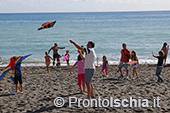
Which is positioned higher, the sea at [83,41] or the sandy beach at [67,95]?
the sea at [83,41]

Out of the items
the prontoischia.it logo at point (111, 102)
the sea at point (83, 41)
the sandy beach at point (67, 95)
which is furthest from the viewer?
the sea at point (83, 41)

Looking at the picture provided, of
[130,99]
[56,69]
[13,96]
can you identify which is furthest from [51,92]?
[56,69]

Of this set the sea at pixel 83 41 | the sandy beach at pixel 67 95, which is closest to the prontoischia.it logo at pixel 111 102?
the sandy beach at pixel 67 95

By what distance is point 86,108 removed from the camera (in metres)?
6.49

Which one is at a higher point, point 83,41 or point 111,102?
→ point 83,41

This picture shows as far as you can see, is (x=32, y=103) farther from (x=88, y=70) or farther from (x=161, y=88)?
(x=161, y=88)

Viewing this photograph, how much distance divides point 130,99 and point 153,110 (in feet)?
3.34

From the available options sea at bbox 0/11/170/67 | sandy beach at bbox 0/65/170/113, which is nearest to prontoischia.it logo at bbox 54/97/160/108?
sandy beach at bbox 0/65/170/113

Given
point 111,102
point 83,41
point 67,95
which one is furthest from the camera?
point 83,41

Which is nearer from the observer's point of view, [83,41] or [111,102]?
[111,102]

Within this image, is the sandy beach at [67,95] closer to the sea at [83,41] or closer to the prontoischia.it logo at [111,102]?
the prontoischia.it logo at [111,102]

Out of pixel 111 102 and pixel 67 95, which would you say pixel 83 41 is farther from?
pixel 111 102

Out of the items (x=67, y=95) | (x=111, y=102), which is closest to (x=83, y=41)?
(x=67, y=95)

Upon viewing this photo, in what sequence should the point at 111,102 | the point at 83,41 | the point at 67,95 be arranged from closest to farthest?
1. the point at 111,102
2. the point at 67,95
3. the point at 83,41
